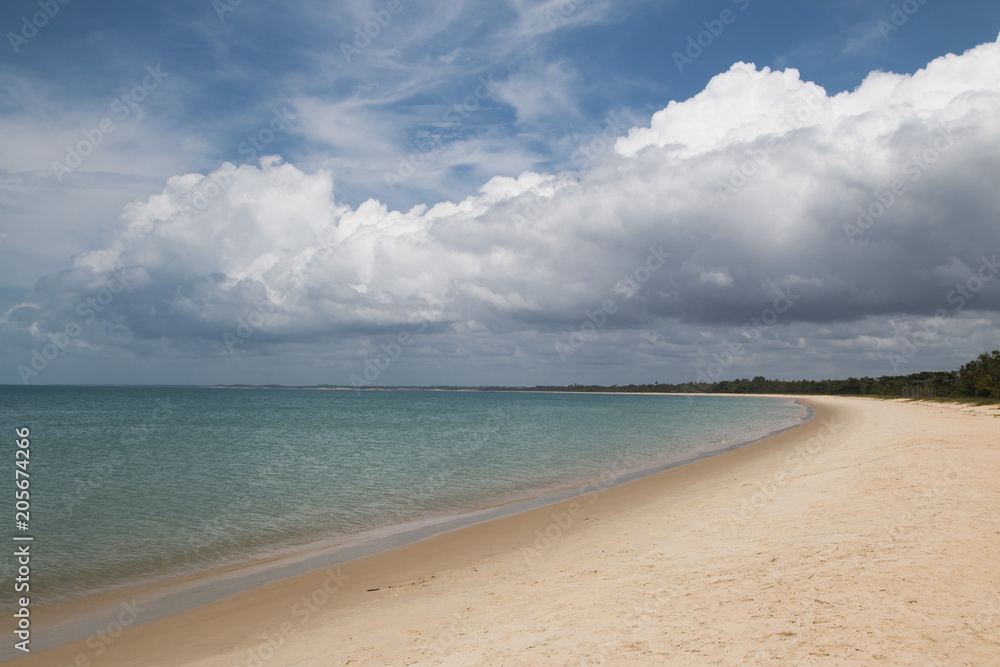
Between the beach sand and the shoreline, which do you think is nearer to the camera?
the beach sand

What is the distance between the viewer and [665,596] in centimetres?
803

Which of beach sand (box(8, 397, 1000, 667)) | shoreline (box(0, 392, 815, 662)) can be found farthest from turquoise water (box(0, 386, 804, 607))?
beach sand (box(8, 397, 1000, 667))

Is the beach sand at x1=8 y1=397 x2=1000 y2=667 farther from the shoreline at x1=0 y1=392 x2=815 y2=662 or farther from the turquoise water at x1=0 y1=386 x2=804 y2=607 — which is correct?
the turquoise water at x1=0 y1=386 x2=804 y2=607

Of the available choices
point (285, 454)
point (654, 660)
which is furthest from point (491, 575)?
point (285, 454)

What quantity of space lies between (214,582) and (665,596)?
386 inches

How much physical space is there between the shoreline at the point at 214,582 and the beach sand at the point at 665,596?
54 centimetres

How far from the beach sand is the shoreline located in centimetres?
54

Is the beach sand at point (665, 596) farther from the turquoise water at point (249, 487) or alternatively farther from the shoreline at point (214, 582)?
the turquoise water at point (249, 487)

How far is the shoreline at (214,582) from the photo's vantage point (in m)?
10.2

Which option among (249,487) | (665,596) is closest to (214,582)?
(665,596)

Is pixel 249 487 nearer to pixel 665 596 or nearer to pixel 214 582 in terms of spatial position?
pixel 214 582

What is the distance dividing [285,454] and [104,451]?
41.1ft

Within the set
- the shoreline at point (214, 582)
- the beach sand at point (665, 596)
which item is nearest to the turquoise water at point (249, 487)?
the shoreline at point (214, 582)

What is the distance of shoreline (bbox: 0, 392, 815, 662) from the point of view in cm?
1023
